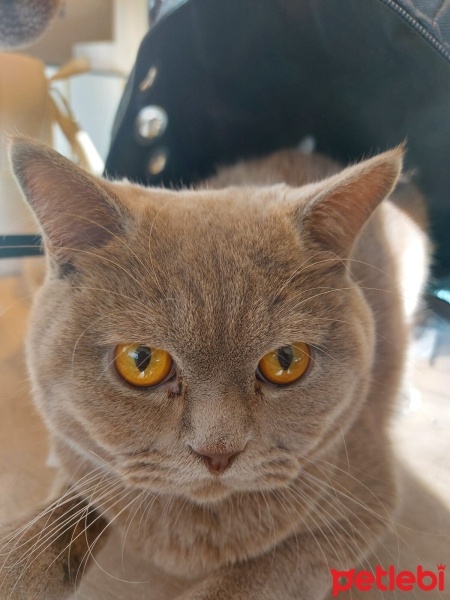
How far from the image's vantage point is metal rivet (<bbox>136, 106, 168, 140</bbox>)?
1.24 m

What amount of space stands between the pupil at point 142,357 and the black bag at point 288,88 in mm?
671

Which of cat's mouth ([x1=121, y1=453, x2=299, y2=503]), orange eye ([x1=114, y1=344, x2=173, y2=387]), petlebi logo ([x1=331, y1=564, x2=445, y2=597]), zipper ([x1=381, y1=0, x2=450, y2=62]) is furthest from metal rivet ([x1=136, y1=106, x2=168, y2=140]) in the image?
petlebi logo ([x1=331, y1=564, x2=445, y2=597])

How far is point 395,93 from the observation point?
103 cm

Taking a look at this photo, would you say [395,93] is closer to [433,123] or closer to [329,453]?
[433,123]

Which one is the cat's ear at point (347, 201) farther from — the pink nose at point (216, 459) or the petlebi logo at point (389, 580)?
the petlebi logo at point (389, 580)

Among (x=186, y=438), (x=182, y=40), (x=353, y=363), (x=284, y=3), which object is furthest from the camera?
(x=182, y=40)

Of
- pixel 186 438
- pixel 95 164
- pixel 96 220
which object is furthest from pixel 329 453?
pixel 95 164

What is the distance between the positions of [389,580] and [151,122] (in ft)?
3.45

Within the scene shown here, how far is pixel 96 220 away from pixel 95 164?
2.33 feet

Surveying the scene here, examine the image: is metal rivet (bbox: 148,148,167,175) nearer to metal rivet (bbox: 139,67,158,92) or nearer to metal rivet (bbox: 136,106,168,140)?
metal rivet (bbox: 136,106,168,140)

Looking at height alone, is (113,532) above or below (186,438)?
below

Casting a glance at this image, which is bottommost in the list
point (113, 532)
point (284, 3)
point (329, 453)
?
point (113, 532)

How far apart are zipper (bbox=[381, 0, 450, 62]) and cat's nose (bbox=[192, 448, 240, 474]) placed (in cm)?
71

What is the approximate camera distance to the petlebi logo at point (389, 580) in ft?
2.51
